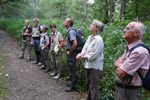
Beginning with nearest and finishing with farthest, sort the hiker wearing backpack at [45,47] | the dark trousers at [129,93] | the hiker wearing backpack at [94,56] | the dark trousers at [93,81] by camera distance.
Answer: the dark trousers at [129,93] → the hiker wearing backpack at [94,56] → the dark trousers at [93,81] → the hiker wearing backpack at [45,47]

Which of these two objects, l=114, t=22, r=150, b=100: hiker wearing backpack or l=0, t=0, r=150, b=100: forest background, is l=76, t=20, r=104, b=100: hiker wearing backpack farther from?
l=114, t=22, r=150, b=100: hiker wearing backpack

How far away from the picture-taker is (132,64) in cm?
375

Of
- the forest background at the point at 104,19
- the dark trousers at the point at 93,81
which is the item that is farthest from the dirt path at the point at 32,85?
the dark trousers at the point at 93,81

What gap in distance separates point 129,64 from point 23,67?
8.40 meters

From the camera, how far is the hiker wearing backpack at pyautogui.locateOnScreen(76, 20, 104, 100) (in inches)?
241

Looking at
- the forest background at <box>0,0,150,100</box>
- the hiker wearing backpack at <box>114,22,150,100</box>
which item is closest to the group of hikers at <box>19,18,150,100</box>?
the hiker wearing backpack at <box>114,22,150,100</box>

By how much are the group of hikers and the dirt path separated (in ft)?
1.11

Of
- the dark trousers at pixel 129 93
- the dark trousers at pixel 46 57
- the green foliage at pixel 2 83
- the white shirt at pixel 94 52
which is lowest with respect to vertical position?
the green foliage at pixel 2 83

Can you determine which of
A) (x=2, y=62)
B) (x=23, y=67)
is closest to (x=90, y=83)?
(x=23, y=67)

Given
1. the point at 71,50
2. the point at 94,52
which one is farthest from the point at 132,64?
the point at 71,50

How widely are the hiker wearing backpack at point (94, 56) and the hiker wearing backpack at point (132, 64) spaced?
81.7 inches

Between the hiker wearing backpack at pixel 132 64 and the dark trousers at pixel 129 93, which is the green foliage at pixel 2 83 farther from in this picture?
the hiker wearing backpack at pixel 132 64

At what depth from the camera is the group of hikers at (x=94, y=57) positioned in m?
3.79

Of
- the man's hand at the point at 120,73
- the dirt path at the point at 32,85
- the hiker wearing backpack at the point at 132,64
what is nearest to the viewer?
the hiker wearing backpack at the point at 132,64
